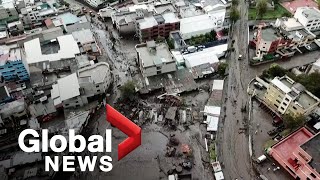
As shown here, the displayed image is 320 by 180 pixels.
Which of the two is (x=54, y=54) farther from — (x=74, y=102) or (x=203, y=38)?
(x=203, y=38)

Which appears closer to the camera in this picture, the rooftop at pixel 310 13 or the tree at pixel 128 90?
the tree at pixel 128 90

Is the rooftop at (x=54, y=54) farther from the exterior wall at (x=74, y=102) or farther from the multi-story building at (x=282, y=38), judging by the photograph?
the multi-story building at (x=282, y=38)

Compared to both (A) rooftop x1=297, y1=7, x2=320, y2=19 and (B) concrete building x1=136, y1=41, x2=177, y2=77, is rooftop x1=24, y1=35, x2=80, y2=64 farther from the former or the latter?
(A) rooftop x1=297, y1=7, x2=320, y2=19

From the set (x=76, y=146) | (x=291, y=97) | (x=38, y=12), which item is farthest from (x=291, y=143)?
(x=38, y=12)

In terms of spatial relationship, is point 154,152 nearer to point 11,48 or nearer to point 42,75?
point 42,75

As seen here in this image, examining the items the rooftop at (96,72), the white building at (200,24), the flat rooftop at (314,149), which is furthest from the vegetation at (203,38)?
the flat rooftop at (314,149)

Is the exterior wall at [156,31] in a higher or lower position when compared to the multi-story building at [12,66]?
higher
